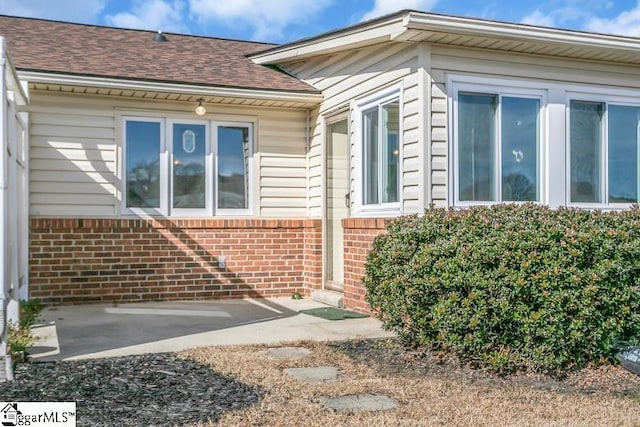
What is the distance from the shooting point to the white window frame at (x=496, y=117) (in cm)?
671

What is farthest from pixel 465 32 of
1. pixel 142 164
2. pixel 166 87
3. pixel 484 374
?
pixel 142 164

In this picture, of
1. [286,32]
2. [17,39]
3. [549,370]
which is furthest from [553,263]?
[286,32]

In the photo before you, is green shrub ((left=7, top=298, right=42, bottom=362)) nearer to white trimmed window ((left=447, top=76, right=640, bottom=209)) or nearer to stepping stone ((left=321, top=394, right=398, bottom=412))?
stepping stone ((left=321, top=394, right=398, bottom=412))

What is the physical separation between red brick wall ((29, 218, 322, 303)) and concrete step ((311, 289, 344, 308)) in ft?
0.98

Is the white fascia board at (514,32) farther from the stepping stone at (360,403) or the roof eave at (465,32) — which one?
the stepping stone at (360,403)

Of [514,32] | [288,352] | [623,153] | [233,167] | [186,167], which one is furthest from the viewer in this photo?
[233,167]

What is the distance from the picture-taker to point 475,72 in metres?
6.80

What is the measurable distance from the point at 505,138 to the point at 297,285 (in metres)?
3.79

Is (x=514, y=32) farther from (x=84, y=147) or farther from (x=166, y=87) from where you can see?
(x=84, y=147)

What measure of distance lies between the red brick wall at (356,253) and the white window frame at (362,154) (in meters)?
0.15

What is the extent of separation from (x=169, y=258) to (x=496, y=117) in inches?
180

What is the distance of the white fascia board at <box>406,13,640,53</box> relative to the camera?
6.11m

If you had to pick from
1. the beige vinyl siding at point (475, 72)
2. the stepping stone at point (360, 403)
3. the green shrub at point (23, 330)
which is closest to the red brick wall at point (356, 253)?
the beige vinyl siding at point (475, 72)

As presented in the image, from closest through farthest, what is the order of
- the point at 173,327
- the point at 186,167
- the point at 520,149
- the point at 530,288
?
the point at 530,288
the point at 173,327
the point at 520,149
the point at 186,167
